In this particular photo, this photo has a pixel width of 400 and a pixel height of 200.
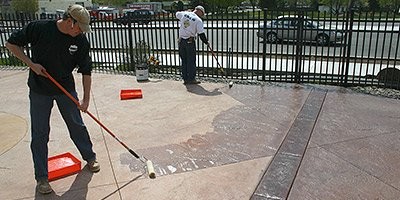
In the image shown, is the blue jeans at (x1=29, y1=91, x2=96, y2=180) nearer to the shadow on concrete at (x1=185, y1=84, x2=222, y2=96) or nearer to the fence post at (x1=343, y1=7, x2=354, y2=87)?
the shadow on concrete at (x1=185, y1=84, x2=222, y2=96)

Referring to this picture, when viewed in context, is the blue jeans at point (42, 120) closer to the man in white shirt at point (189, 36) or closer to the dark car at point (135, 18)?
the man in white shirt at point (189, 36)

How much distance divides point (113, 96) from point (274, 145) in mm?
3701

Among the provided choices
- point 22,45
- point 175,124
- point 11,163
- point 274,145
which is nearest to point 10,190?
point 11,163

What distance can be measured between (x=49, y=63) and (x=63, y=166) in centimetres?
130

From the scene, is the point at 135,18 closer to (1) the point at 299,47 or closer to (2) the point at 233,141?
(1) the point at 299,47

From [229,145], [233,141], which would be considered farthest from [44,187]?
[233,141]

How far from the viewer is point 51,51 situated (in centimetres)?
325

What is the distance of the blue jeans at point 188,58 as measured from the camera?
761 centimetres

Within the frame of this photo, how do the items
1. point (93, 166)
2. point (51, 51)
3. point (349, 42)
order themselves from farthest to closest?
point (349, 42)
point (93, 166)
point (51, 51)

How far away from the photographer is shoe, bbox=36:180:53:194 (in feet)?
11.4

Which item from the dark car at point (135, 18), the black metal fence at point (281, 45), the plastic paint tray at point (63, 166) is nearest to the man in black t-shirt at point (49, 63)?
the plastic paint tray at point (63, 166)

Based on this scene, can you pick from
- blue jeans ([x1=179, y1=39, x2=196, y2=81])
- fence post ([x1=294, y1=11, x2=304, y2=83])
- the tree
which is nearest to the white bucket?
blue jeans ([x1=179, y1=39, x2=196, y2=81])

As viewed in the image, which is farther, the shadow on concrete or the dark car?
the dark car

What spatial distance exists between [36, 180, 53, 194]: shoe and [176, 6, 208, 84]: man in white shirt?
15.5 ft
